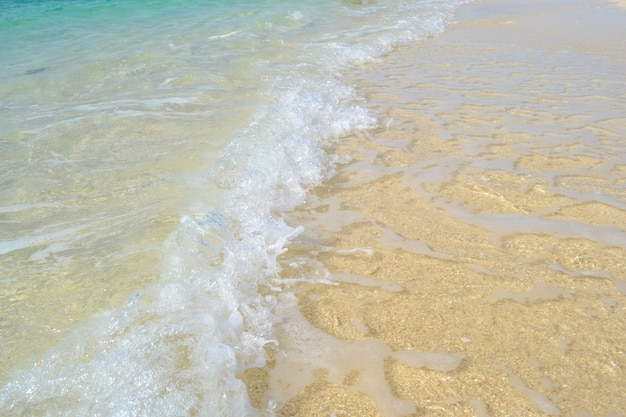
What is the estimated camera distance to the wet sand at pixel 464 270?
199 cm

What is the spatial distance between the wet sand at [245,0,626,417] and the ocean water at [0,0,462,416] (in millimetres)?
213

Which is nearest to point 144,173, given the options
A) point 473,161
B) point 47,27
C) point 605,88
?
point 473,161

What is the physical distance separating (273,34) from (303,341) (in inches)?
329

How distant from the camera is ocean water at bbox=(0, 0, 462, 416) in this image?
1.93m

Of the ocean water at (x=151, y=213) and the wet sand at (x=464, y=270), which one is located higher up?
the ocean water at (x=151, y=213)

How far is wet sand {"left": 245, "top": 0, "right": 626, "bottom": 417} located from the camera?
1985 mm

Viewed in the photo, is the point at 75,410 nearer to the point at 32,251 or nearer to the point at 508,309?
the point at 32,251

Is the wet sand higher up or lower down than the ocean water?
lower down

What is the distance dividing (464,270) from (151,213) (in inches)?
72.5

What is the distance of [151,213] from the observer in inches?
121

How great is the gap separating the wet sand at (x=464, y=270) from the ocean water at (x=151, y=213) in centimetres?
21

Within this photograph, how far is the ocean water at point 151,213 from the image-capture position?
193 centimetres

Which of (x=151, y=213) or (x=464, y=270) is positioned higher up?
(x=151, y=213)

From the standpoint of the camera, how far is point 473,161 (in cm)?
397
